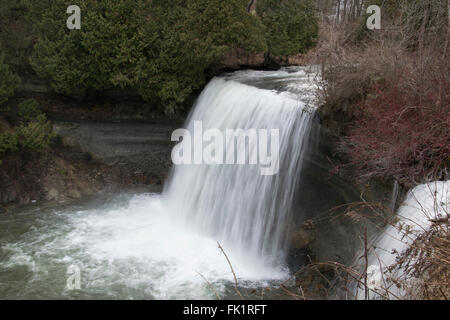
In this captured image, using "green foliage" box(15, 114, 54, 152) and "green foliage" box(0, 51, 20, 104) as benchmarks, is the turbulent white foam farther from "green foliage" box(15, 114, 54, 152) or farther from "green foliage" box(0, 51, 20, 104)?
"green foliage" box(0, 51, 20, 104)

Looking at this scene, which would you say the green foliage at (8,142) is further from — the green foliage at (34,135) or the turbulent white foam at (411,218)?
the turbulent white foam at (411,218)

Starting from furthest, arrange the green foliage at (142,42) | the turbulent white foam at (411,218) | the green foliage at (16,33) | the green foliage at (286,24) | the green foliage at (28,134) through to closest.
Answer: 1. the green foliage at (286,24)
2. the green foliage at (16,33)
3. the green foliage at (142,42)
4. the green foliage at (28,134)
5. the turbulent white foam at (411,218)

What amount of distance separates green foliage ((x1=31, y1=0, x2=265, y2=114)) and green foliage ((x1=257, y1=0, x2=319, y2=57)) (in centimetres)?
265

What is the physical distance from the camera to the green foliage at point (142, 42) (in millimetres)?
13102

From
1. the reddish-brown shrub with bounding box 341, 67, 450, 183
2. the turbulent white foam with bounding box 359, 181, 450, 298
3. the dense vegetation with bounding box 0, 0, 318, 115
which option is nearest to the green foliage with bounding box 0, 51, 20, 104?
the dense vegetation with bounding box 0, 0, 318, 115

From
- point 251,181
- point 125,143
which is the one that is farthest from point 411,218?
point 125,143

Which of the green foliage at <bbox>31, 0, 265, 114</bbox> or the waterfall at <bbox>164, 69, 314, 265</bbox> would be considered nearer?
the waterfall at <bbox>164, 69, 314, 265</bbox>

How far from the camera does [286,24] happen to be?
646 inches

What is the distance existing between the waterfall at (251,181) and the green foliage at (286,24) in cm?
430

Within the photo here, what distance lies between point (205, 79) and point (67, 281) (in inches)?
345

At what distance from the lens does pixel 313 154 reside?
Result: 8820 mm

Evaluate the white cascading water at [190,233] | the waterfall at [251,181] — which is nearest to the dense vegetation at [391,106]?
the white cascading water at [190,233]

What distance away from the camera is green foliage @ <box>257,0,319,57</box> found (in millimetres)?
16188

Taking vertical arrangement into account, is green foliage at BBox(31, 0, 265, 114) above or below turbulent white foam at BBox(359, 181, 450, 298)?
above
